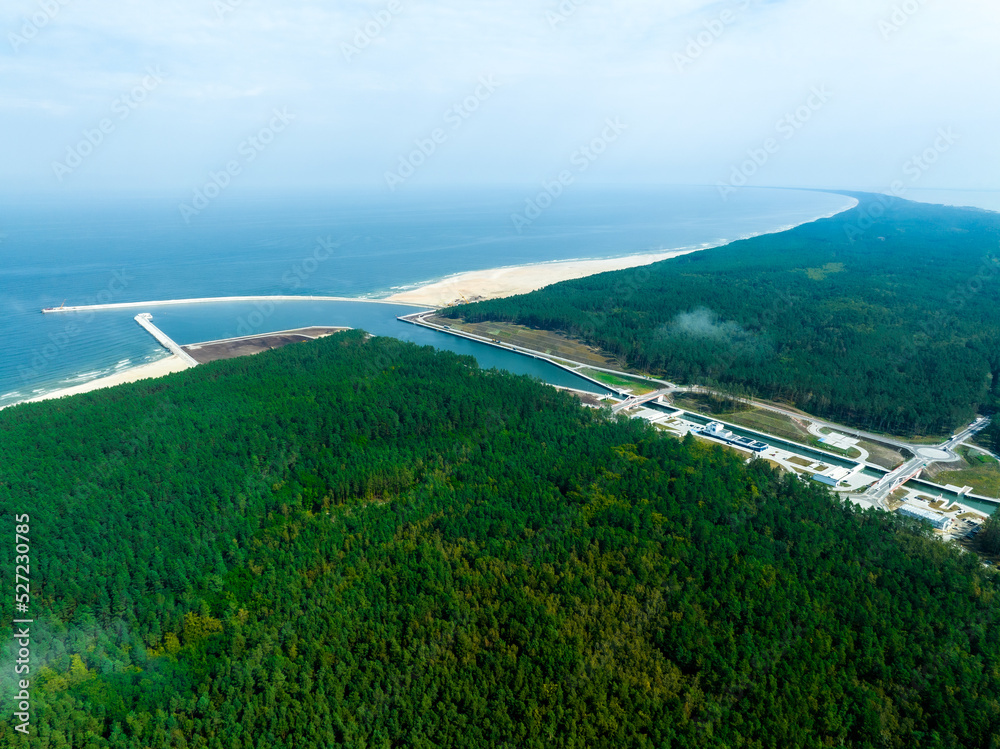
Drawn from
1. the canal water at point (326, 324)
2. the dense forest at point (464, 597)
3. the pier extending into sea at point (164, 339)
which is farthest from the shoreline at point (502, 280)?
the dense forest at point (464, 597)

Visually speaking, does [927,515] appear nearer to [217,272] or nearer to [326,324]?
[326,324]

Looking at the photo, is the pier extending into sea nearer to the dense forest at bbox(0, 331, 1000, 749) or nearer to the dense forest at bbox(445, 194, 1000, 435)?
the dense forest at bbox(0, 331, 1000, 749)

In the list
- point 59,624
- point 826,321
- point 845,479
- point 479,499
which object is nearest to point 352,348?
point 479,499

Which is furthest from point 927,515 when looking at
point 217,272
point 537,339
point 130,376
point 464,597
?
point 217,272

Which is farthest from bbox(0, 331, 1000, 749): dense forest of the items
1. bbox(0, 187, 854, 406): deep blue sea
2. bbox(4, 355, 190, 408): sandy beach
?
bbox(0, 187, 854, 406): deep blue sea

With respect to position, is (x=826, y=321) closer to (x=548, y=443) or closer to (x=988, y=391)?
(x=988, y=391)
